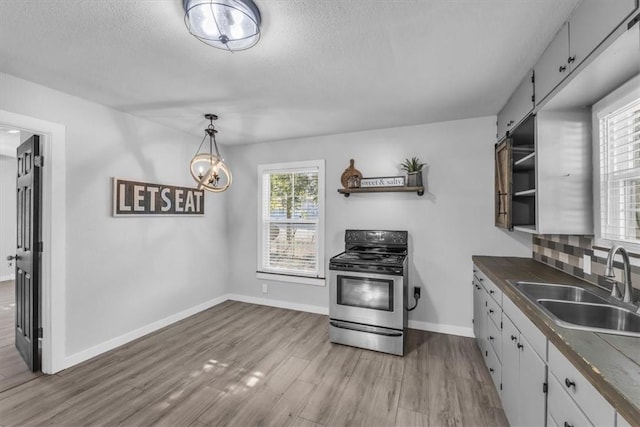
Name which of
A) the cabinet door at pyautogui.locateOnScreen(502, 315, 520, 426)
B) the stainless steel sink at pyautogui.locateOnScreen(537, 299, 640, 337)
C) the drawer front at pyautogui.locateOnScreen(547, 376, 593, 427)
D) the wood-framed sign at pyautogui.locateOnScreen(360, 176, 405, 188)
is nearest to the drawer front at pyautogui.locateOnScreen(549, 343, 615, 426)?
the drawer front at pyautogui.locateOnScreen(547, 376, 593, 427)

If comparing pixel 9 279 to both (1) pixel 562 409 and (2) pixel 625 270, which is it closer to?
(1) pixel 562 409

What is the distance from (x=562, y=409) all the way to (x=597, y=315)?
737 mm

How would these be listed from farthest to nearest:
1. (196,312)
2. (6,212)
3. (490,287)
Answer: (6,212)
(196,312)
(490,287)

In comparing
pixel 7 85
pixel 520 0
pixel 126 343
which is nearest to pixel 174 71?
pixel 7 85

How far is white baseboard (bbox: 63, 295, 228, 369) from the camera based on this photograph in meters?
2.64

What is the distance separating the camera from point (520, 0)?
143 cm

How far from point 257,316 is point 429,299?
221 cm

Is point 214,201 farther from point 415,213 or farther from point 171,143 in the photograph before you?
point 415,213

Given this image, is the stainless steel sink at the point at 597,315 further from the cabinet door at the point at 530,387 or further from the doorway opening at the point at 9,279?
the doorway opening at the point at 9,279

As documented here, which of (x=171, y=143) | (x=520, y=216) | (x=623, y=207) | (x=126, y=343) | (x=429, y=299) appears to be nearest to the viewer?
(x=623, y=207)

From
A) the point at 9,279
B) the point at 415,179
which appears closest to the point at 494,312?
the point at 415,179

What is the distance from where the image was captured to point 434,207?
3.39 metres

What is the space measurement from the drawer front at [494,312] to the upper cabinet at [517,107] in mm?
1469

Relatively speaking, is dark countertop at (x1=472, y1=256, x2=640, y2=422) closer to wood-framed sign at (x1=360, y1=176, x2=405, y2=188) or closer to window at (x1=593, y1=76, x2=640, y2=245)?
window at (x1=593, y1=76, x2=640, y2=245)
